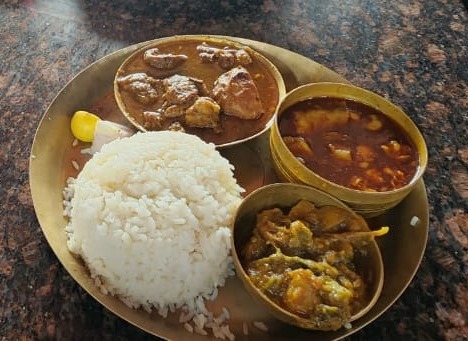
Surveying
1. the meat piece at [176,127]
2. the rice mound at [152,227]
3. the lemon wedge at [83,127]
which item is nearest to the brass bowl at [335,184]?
the rice mound at [152,227]

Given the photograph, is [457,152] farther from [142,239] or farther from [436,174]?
[142,239]

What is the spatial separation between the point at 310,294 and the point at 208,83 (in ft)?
3.86

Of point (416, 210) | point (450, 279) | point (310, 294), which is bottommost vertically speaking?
point (450, 279)

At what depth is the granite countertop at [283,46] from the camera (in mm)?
1751

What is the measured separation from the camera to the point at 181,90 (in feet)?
7.41

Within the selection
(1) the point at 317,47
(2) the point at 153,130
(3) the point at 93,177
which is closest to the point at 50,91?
(2) the point at 153,130

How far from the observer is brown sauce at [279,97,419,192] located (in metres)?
1.93

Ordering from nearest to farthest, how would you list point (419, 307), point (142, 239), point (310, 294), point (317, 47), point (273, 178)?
point (310, 294)
point (142, 239)
point (419, 307)
point (273, 178)
point (317, 47)

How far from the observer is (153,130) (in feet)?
7.09

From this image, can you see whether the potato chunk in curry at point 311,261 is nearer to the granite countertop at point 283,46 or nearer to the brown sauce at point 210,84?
the granite countertop at point 283,46

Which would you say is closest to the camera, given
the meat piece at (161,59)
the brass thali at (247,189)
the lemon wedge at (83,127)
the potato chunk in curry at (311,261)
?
the potato chunk in curry at (311,261)

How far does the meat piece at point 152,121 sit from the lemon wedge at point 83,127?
0.21 metres

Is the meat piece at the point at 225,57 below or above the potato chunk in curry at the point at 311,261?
above

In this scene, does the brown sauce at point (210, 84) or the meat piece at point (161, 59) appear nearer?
the brown sauce at point (210, 84)
